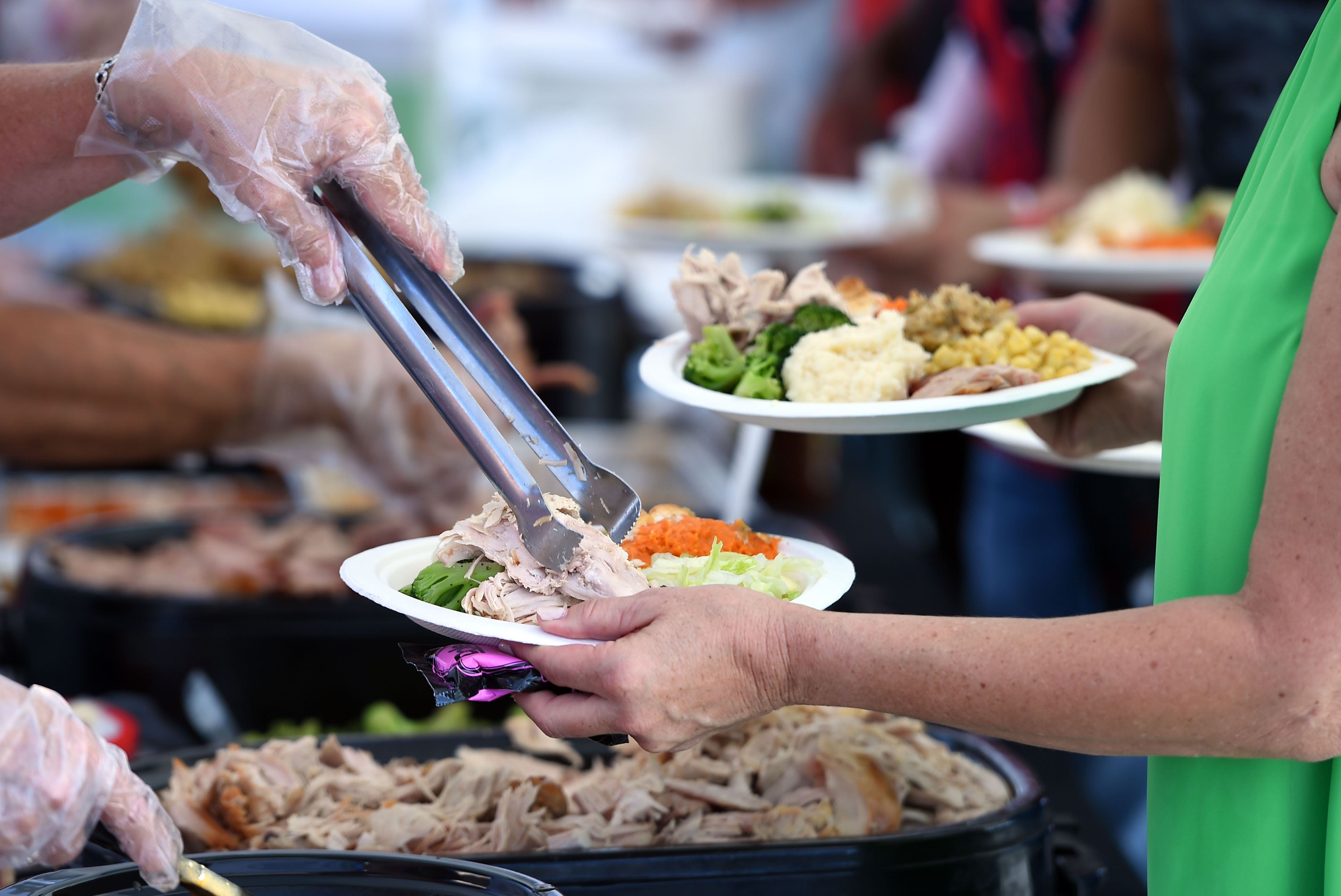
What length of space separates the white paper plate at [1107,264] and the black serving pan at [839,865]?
1215 mm

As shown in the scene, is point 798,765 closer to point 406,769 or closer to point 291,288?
point 406,769

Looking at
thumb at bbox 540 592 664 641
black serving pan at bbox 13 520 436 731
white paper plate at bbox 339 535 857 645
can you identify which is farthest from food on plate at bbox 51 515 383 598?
thumb at bbox 540 592 664 641

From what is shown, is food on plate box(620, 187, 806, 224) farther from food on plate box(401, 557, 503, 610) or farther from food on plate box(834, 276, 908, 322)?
food on plate box(401, 557, 503, 610)

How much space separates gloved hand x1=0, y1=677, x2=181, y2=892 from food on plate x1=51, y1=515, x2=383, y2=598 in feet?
3.57

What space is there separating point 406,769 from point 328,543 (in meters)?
0.92

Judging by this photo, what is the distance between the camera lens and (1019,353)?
1.22 metres

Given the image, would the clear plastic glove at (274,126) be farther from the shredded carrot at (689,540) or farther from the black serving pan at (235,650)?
the black serving pan at (235,650)

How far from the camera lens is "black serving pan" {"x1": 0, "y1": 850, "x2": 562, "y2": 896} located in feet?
3.08

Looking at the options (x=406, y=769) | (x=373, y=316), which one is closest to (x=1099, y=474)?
(x=406, y=769)

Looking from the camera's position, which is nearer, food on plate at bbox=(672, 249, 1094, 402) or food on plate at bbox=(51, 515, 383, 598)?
food on plate at bbox=(672, 249, 1094, 402)

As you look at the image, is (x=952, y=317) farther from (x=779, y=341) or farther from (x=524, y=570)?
(x=524, y=570)

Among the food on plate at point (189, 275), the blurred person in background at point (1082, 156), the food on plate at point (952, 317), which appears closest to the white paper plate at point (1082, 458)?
the food on plate at point (952, 317)

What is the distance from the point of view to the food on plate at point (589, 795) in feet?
4.00

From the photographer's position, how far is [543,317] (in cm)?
326
